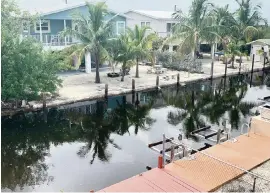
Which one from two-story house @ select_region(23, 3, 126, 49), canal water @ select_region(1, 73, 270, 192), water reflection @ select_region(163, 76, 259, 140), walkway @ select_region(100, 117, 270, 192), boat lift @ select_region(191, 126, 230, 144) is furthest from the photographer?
two-story house @ select_region(23, 3, 126, 49)

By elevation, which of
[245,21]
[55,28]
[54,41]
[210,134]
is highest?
[245,21]

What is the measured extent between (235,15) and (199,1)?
45.4ft

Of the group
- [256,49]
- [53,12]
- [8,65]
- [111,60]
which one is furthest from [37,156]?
[256,49]

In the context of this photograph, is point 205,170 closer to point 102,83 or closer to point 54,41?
point 102,83

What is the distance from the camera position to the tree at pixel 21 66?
1647 centimetres

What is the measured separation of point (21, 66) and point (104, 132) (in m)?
6.37

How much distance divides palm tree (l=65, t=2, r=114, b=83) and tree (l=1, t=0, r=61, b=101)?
4268 millimetres

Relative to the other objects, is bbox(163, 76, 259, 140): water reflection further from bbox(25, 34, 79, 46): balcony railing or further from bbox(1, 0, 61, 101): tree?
bbox(25, 34, 79, 46): balcony railing

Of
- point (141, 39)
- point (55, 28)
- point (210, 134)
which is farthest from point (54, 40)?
point (210, 134)

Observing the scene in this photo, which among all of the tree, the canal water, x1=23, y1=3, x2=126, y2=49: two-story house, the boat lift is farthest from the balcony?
the boat lift

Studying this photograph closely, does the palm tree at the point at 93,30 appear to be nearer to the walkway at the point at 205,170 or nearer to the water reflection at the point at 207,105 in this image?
the water reflection at the point at 207,105

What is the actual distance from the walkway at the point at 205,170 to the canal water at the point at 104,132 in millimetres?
1569

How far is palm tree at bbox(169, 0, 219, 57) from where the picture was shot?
2892 cm

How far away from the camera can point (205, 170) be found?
947 cm
